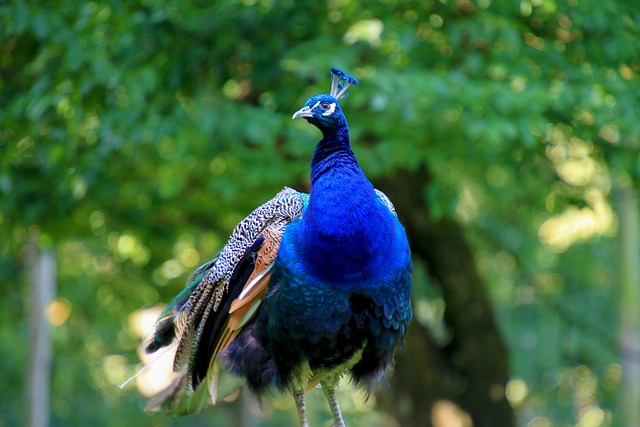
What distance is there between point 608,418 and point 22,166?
8.72 meters

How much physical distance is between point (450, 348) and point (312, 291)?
4913 millimetres

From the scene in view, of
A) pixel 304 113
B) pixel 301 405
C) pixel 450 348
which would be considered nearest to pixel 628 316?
pixel 450 348

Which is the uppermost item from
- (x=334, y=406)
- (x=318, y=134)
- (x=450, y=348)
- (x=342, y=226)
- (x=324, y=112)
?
(x=324, y=112)

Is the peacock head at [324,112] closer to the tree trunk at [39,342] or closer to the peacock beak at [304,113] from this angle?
the peacock beak at [304,113]

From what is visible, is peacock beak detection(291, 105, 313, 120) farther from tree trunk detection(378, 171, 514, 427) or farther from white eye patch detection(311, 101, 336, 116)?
tree trunk detection(378, 171, 514, 427)

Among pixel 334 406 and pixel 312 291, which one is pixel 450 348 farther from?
pixel 312 291

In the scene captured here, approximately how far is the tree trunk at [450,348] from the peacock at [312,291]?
388cm

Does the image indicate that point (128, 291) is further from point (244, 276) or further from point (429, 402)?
point (244, 276)

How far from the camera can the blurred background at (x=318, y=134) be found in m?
5.57

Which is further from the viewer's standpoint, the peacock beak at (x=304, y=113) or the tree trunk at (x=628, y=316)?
the tree trunk at (x=628, y=316)

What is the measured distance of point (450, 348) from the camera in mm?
8344

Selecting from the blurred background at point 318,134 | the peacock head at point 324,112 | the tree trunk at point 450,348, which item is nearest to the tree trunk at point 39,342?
the blurred background at point 318,134

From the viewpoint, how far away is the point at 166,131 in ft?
18.4

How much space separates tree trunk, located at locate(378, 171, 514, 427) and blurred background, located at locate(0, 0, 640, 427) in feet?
0.05
